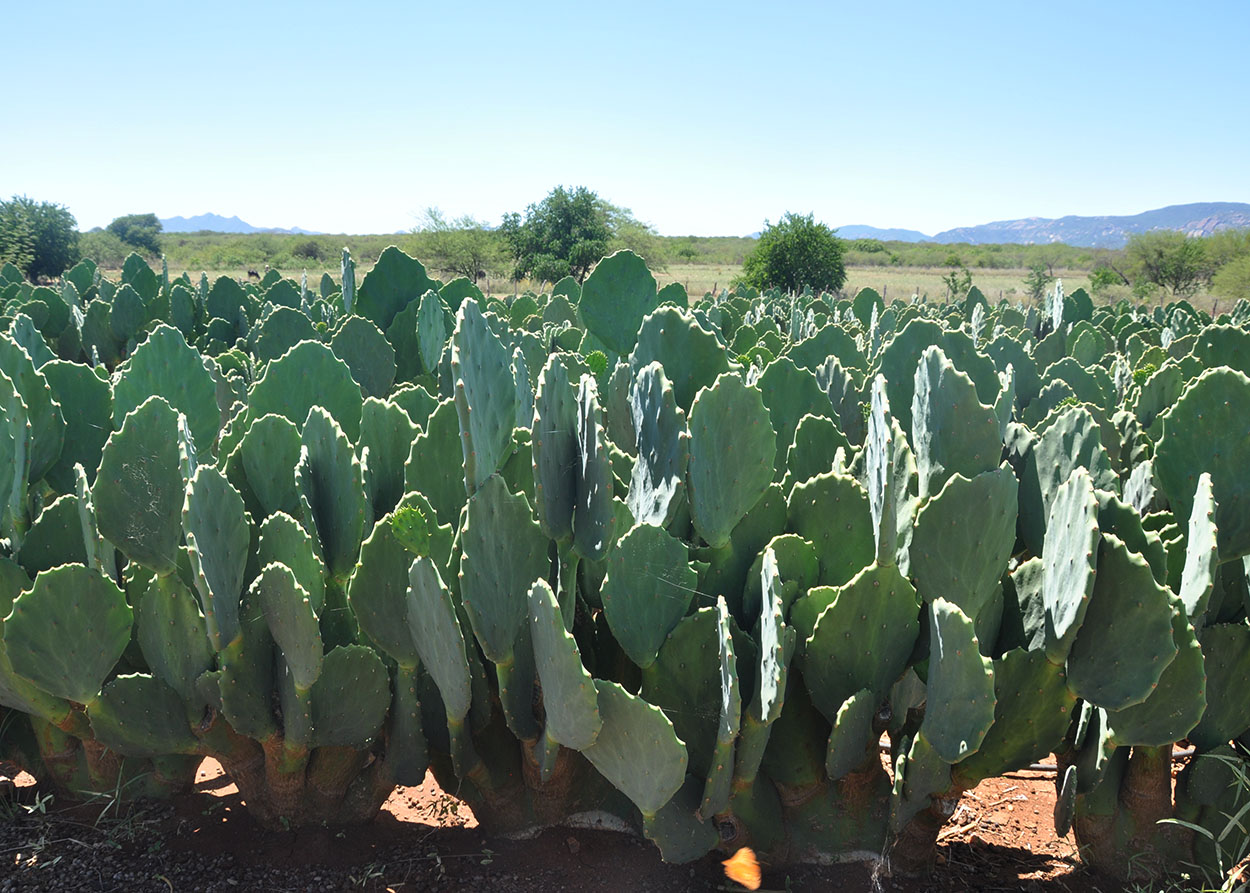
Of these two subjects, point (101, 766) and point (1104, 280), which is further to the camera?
point (1104, 280)

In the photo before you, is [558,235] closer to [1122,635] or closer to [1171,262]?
[1171,262]

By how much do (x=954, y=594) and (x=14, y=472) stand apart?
186 centimetres

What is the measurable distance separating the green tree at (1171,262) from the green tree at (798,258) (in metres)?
20.4

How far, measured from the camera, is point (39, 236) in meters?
33.8

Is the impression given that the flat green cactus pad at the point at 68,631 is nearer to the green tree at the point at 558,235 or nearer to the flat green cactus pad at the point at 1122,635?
the flat green cactus pad at the point at 1122,635

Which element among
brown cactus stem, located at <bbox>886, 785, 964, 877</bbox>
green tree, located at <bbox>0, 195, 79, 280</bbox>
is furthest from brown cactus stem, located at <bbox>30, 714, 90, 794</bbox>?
green tree, located at <bbox>0, 195, 79, 280</bbox>

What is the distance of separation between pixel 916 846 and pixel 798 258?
27.6m

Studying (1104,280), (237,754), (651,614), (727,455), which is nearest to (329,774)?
(237,754)

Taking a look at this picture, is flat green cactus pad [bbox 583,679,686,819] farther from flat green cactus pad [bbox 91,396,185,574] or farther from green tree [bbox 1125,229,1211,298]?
green tree [bbox 1125,229,1211,298]

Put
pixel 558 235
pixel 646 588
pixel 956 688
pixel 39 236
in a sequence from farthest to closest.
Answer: pixel 558 235 < pixel 39 236 < pixel 646 588 < pixel 956 688

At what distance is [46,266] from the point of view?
3506 centimetres

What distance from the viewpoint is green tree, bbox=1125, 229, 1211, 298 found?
133ft

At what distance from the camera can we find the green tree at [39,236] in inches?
1212

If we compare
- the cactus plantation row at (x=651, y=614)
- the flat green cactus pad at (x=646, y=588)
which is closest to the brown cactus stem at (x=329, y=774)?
the cactus plantation row at (x=651, y=614)
